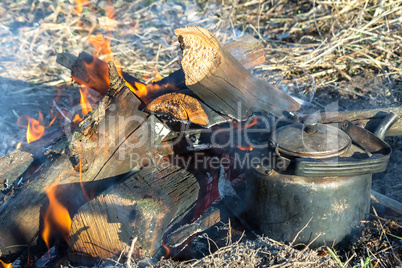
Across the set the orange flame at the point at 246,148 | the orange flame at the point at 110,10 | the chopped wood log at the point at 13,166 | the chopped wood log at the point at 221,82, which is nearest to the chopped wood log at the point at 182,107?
the chopped wood log at the point at 221,82

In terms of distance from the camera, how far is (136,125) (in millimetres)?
2699

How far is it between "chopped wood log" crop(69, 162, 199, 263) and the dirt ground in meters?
1.99

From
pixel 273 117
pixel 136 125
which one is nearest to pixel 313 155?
pixel 273 117

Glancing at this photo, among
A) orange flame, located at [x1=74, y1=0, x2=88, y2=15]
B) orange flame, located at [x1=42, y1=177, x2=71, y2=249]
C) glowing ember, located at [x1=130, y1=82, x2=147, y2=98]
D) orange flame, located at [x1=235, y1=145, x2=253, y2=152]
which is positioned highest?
orange flame, located at [x1=74, y1=0, x2=88, y2=15]

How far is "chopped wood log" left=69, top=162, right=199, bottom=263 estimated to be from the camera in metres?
2.31

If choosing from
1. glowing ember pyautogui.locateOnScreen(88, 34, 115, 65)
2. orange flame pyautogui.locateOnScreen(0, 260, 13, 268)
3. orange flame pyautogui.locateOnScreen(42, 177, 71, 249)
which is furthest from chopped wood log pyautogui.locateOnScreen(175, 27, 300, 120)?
glowing ember pyautogui.locateOnScreen(88, 34, 115, 65)

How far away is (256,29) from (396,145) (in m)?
2.77

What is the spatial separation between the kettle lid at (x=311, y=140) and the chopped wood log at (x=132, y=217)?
2.68 feet

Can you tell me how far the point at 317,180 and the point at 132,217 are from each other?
121 centimetres

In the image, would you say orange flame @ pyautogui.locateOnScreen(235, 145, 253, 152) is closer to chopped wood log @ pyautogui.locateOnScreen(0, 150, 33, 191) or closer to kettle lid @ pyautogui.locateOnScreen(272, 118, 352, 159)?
kettle lid @ pyautogui.locateOnScreen(272, 118, 352, 159)

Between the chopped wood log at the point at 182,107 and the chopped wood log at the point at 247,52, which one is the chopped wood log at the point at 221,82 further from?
the chopped wood log at the point at 247,52

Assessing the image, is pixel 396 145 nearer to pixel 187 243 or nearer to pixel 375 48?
pixel 375 48

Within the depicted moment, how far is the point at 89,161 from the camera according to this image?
2.60 m

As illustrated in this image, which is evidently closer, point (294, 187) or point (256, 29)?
point (294, 187)
